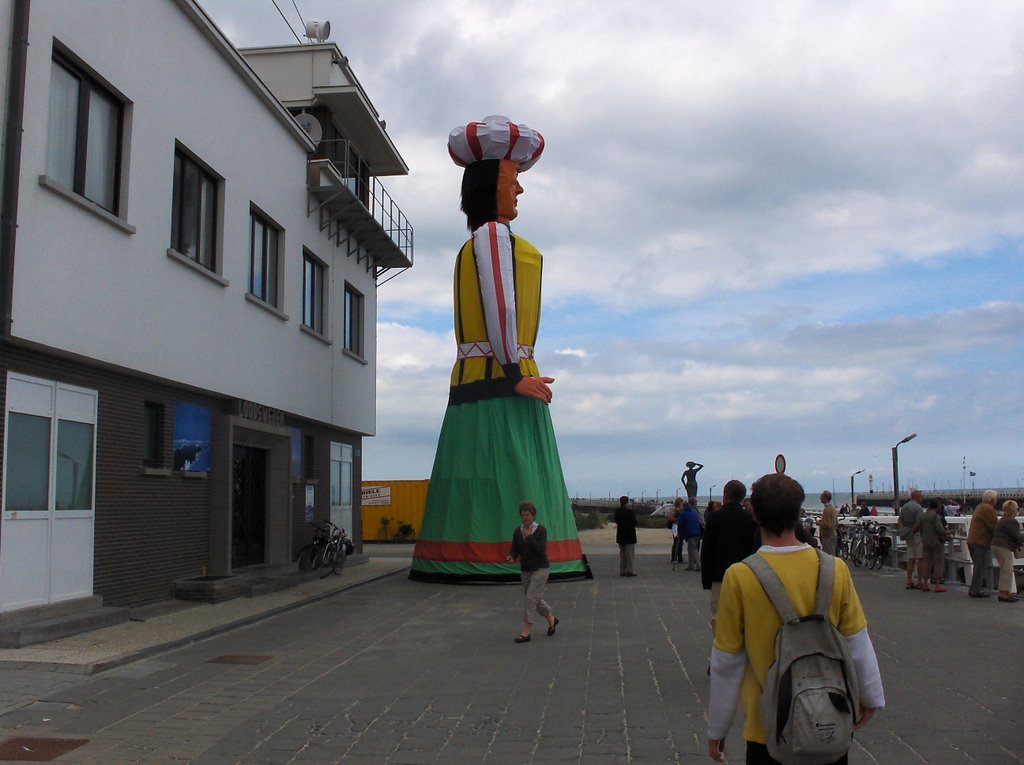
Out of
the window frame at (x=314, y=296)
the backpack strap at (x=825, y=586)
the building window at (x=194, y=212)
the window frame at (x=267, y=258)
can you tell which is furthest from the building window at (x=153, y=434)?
the backpack strap at (x=825, y=586)

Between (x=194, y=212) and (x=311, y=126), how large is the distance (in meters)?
7.26

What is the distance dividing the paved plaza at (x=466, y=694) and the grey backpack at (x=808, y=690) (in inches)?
109

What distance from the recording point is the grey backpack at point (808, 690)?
10.4ft

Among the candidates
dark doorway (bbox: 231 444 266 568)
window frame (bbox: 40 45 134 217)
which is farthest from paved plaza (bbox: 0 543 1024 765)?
window frame (bbox: 40 45 134 217)

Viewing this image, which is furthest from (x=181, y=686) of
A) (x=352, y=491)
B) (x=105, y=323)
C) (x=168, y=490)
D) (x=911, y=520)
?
(x=352, y=491)

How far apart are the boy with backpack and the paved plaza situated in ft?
8.52

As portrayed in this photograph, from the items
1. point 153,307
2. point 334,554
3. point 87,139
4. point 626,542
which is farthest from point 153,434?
point 626,542

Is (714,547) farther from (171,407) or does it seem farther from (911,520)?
(911,520)

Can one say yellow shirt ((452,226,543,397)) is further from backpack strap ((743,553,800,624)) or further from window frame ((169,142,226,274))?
backpack strap ((743,553,800,624))

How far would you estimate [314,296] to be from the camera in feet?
68.5

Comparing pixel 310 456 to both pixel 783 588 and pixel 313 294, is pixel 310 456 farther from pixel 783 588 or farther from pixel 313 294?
pixel 783 588

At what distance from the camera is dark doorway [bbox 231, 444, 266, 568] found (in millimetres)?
16969

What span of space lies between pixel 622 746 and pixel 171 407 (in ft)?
31.0

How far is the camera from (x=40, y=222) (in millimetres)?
10148
